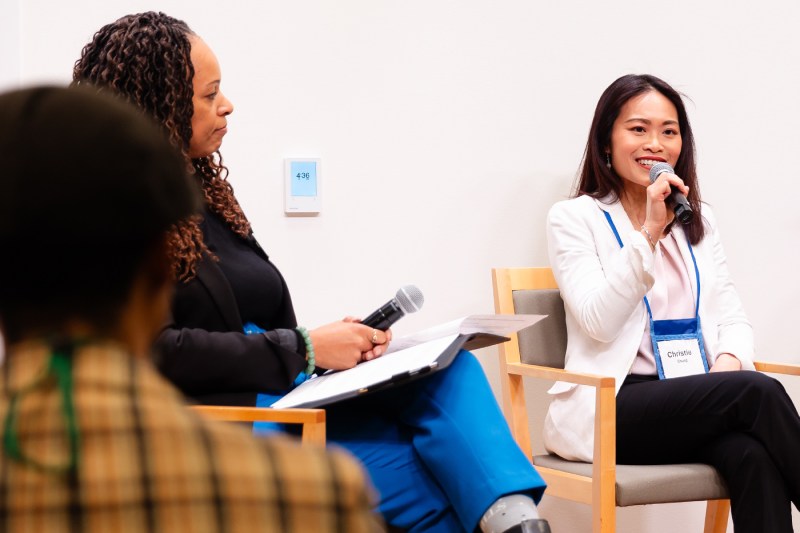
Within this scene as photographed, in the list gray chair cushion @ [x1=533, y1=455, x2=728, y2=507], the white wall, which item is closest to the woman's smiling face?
the white wall

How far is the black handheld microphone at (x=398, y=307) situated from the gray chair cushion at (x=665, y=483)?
0.55 metres

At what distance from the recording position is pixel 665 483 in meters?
1.83

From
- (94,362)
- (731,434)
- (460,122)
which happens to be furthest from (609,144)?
(94,362)

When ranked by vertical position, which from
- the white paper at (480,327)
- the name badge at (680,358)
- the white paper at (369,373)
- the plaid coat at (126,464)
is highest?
the plaid coat at (126,464)

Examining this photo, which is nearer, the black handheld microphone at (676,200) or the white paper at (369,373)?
the white paper at (369,373)

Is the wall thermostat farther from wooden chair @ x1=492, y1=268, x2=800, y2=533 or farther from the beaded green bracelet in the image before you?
the beaded green bracelet

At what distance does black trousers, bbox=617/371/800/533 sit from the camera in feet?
6.00

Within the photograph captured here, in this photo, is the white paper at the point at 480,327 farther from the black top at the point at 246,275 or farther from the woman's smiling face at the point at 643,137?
the woman's smiling face at the point at 643,137

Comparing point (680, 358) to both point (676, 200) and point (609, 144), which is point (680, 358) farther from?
point (609, 144)

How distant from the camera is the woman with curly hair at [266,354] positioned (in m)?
1.37

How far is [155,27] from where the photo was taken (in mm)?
1618

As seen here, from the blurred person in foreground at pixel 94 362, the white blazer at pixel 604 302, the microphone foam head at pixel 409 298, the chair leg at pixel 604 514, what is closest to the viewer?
the blurred person in foreground at pixel 94 362

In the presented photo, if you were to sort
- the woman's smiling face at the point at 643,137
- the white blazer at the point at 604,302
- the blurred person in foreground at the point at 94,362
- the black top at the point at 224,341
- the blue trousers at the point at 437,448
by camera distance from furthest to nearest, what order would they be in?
1. the woman's smiling face at the point at 643,137
2. the white blazer at the point at 604,302
3. the black top at the point at 224,341
4. the blue trousers at the point at 437,448
5. the blurred person in foreground at the point at 94,362

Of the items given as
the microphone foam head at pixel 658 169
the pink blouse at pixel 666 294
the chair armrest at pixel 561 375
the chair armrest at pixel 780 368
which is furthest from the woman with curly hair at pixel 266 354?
the chair armrest at pixel 780 368
